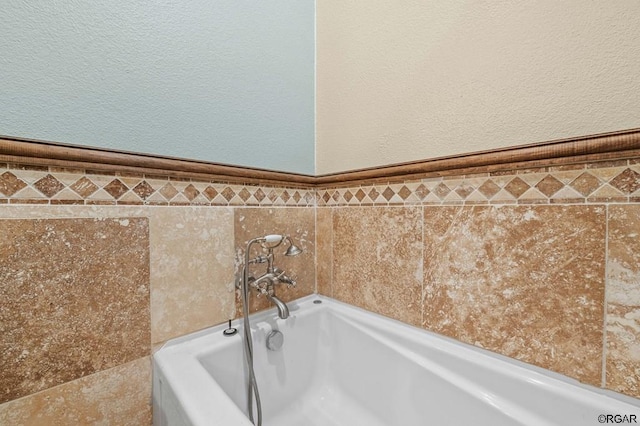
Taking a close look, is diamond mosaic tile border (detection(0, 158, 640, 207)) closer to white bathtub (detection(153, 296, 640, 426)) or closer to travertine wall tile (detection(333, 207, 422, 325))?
travertine wall tile (detection(333, 207, 422, 325))

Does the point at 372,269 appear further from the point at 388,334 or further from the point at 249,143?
the point at 249,143

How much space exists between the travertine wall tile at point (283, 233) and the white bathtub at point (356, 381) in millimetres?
57

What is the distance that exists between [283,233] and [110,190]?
1.78 ft

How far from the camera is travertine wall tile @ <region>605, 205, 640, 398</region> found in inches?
18.8

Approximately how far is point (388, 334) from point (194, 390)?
57 cm

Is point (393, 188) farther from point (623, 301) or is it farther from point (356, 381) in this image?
point (356, 381)

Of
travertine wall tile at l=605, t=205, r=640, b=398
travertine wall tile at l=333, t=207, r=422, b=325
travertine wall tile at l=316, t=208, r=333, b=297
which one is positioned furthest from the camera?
travertine wall tile at l=316, t=208, r=333, b=297

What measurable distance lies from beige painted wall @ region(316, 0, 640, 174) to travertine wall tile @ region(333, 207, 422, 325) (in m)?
0.21

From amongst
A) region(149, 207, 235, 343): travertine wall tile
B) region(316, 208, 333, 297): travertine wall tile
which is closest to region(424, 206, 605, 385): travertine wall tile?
region(316, 208, 333, 297): travertine wall tile

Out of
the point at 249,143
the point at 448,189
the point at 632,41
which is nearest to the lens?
the point at 632,41

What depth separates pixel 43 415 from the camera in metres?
0.54

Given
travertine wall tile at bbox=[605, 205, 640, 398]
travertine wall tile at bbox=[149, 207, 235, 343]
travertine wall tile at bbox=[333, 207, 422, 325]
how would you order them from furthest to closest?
1. travertine wall tile at bbox=[333, 207, 422, 325]
2. travertine wall tile at bbox=[149, 207, 235, 343]
3. travertine wall tile at bbox=[605, 205, 640, 398]

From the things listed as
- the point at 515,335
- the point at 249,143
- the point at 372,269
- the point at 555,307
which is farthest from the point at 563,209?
the point at 249,143

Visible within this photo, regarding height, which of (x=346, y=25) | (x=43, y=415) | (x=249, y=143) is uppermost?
(x=346, y=25)
